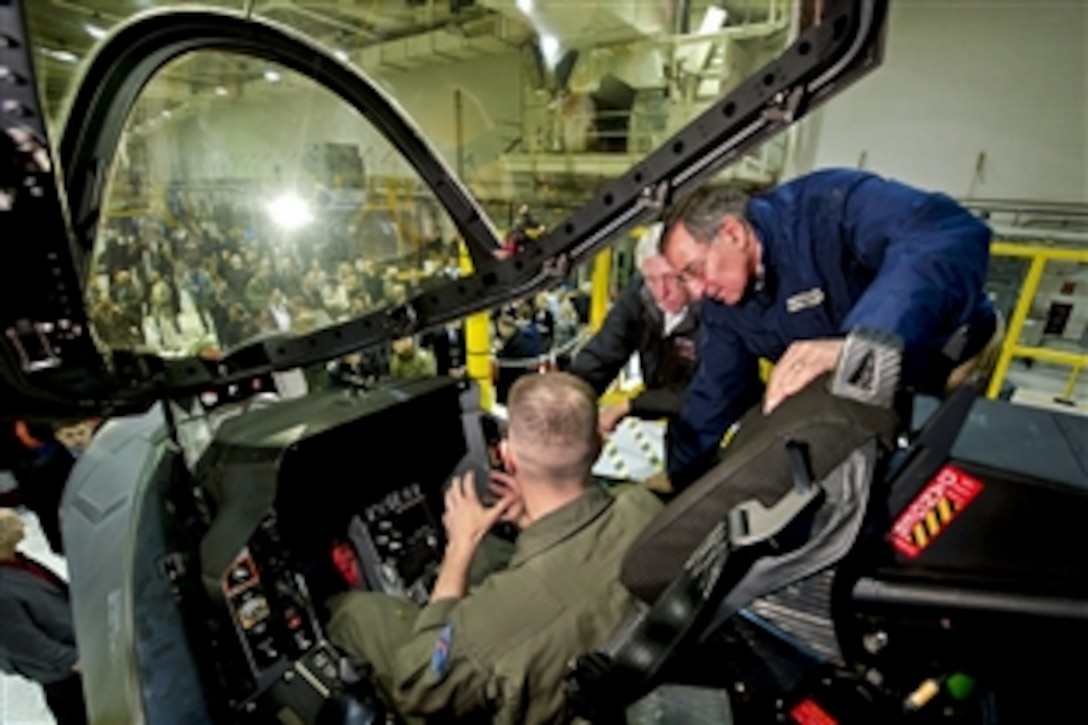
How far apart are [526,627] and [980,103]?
9985 millimetres

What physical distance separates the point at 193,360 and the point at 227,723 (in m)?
1.09

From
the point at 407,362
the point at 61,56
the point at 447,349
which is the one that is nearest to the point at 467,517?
the point at 61,56

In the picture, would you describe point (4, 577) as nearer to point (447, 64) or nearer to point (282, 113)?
point (282, 113)

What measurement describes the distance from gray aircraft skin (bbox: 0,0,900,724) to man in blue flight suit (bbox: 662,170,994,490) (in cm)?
34

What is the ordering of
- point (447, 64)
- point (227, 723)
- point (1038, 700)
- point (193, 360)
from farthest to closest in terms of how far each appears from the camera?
1. point (447, 64)
2. point (193, 360)
3. point (227, 723)
4. point (1038, 700)

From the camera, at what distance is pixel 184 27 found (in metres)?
1.39

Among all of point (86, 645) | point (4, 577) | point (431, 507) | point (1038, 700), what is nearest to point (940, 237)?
point (1038, 700)

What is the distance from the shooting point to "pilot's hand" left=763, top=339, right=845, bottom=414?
2.89ft

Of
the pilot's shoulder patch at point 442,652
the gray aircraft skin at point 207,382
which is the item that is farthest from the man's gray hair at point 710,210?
the pilot's shoulder patch at point 442,652

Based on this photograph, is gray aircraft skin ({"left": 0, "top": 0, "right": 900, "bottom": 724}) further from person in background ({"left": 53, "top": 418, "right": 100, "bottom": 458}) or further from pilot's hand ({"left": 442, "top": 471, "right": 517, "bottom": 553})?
person in background ({"left": 53, "top": 418, "right": 100, "bottom": 458})

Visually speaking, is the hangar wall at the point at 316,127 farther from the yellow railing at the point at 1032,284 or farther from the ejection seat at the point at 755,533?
the yellow railing at the point at 1032,284

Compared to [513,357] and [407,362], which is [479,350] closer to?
[407,362]

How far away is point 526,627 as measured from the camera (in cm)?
110

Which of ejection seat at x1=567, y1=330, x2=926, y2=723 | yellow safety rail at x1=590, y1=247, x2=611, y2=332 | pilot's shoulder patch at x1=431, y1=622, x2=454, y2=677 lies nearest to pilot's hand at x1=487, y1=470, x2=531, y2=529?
pilot's shoulder patch at x1=431, y1=622, x2=454, y2=677
